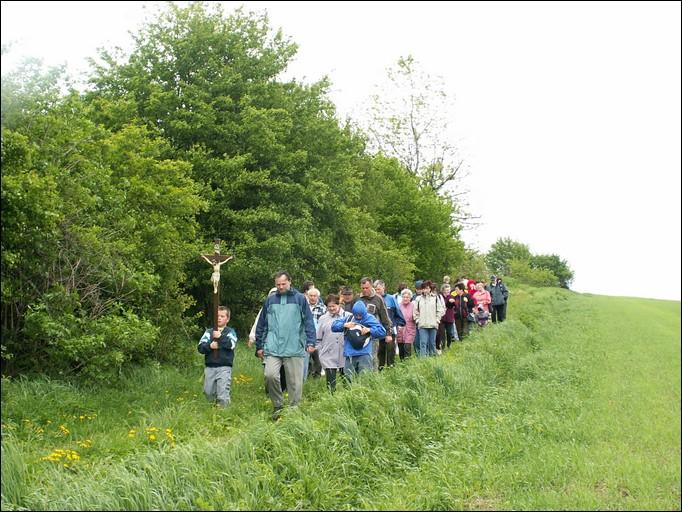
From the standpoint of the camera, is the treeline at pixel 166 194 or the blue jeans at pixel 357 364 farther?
the blue jeans at pixel 357 364

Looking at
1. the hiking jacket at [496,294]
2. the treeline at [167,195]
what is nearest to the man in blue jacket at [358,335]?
the treeline at [167,195]

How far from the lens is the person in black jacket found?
1115 centimetres

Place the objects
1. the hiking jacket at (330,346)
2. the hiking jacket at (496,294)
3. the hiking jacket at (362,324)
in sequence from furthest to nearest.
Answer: the hiking jacket at (496,294) → the hiking jacket at (330,346) → the hiking jacket at (362,324)

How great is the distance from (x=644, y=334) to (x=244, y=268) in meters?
A: 14.6

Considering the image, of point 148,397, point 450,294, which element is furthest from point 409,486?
point 450,294

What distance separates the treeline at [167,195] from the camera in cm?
1096

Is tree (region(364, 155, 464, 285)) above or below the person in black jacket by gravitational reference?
above

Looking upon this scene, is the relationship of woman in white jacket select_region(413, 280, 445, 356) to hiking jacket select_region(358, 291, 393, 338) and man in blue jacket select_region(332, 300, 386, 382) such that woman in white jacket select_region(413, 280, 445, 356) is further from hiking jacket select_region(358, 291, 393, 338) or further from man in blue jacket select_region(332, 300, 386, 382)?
man in blue jacket select_region(332, 300, 386, 382)

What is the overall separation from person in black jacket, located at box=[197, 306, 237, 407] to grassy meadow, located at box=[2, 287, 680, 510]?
0.98 feet

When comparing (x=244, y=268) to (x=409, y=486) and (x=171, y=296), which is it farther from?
(x=409, y=486)

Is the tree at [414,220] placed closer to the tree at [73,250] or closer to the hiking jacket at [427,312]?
the hiking jacket at [427,312]

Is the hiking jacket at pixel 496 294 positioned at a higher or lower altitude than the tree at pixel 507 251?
lower

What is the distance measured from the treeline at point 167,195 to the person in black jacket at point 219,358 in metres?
1.09

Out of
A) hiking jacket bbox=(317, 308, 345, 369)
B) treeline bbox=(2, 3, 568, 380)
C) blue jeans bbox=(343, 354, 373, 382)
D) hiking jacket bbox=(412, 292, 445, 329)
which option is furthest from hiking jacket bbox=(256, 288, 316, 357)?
hiking jacket bbox=(412, 292, 445, 329)
